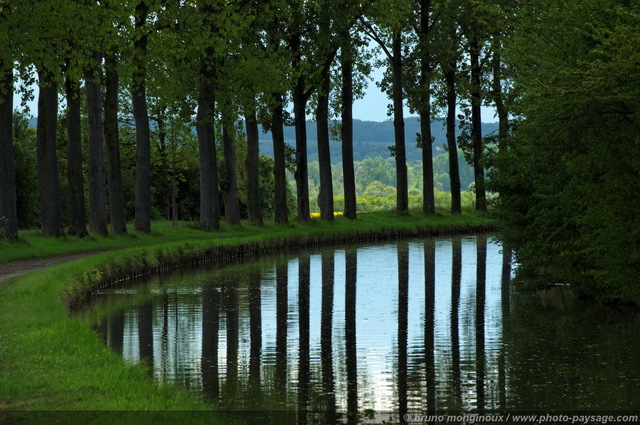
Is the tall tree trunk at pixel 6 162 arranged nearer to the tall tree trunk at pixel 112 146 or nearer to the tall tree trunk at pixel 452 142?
the tall tree trunk at pixel 112 146

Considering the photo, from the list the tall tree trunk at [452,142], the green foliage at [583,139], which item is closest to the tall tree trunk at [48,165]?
the green foliage at [583,139]

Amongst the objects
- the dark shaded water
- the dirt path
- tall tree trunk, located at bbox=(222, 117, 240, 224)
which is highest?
tall tree trunk, located at bbox=(222, 117, 240, 224)

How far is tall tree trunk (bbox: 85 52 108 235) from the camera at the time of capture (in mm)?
36500

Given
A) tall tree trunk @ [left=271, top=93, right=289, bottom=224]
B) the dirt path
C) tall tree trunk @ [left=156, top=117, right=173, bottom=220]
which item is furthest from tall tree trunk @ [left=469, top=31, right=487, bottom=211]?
the dirt path

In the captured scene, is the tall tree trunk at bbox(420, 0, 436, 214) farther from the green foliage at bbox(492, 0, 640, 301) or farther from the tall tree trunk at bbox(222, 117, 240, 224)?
the green foliage at bbox(492, 0, 640, 301)

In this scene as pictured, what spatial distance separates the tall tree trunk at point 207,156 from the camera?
43.2 meters

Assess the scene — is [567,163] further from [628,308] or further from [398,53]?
[398,53]

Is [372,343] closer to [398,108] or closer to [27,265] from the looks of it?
[27,265]

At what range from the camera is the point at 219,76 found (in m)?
43.3

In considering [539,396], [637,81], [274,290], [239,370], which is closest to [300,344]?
[239,370]

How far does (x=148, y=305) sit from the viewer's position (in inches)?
883

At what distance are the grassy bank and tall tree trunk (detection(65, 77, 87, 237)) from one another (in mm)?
1129

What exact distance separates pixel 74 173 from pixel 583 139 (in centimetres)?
2337

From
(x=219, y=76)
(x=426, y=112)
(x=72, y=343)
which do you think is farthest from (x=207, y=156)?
(x=72, y=343)
